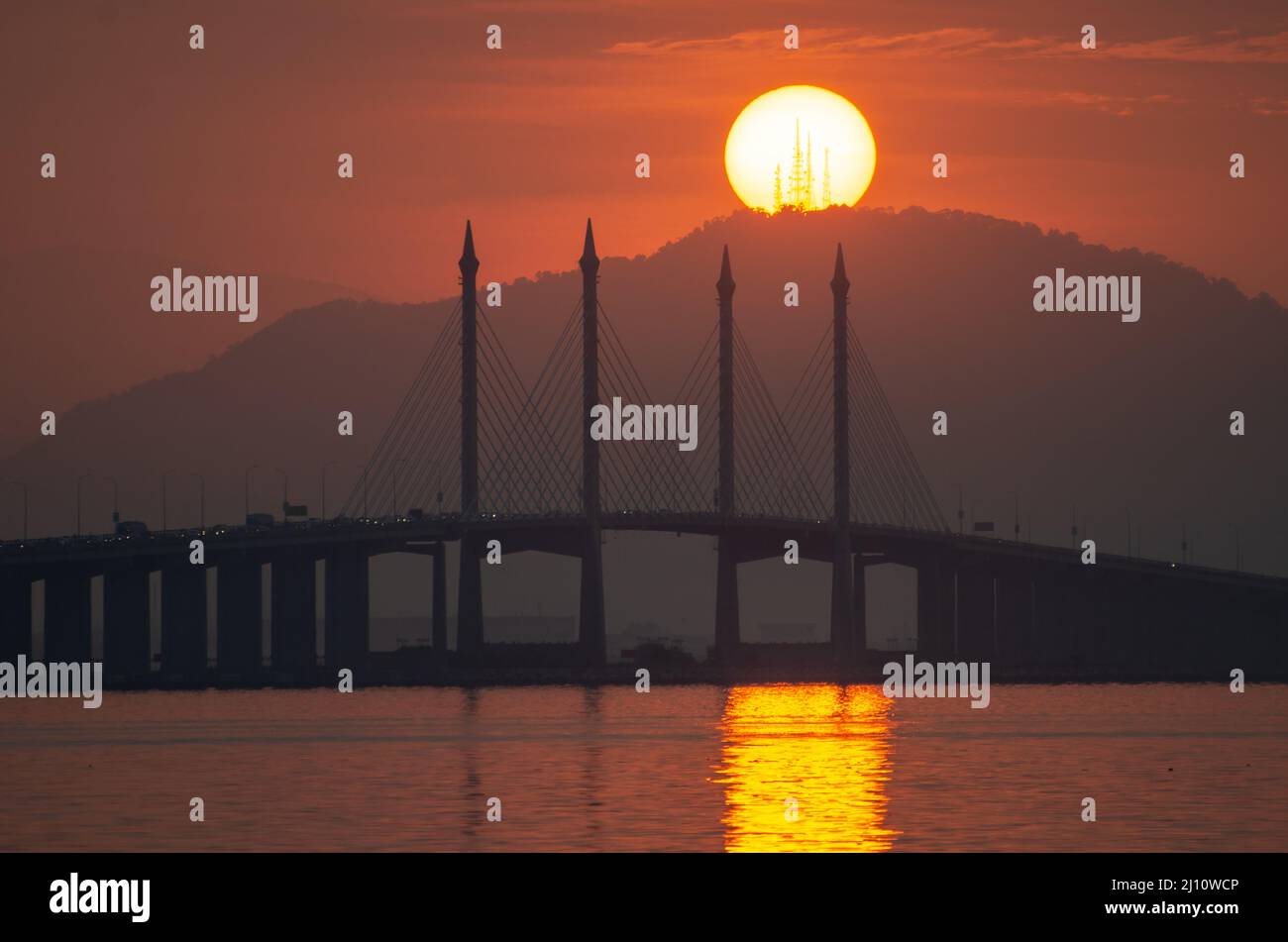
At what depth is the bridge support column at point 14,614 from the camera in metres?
146

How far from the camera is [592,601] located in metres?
144

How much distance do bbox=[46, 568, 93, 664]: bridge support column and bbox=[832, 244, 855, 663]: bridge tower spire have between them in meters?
44.0

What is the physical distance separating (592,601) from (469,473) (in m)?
10.3

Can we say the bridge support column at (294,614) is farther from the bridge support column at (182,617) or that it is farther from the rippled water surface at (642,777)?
the rippled water surface at (642,777)

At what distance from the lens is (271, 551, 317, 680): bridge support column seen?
14562cm

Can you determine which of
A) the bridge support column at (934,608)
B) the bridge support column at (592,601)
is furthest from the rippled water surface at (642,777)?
the bridge support column at (934,608)

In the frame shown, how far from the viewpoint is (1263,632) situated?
188750 millimetres

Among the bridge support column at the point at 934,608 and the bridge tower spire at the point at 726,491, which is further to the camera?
the bridge support column at the point at 934,608

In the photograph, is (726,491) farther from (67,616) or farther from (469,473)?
(67,616)

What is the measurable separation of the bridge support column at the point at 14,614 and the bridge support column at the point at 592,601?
32.3 m

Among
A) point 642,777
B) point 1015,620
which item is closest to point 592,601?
point 1015,620
